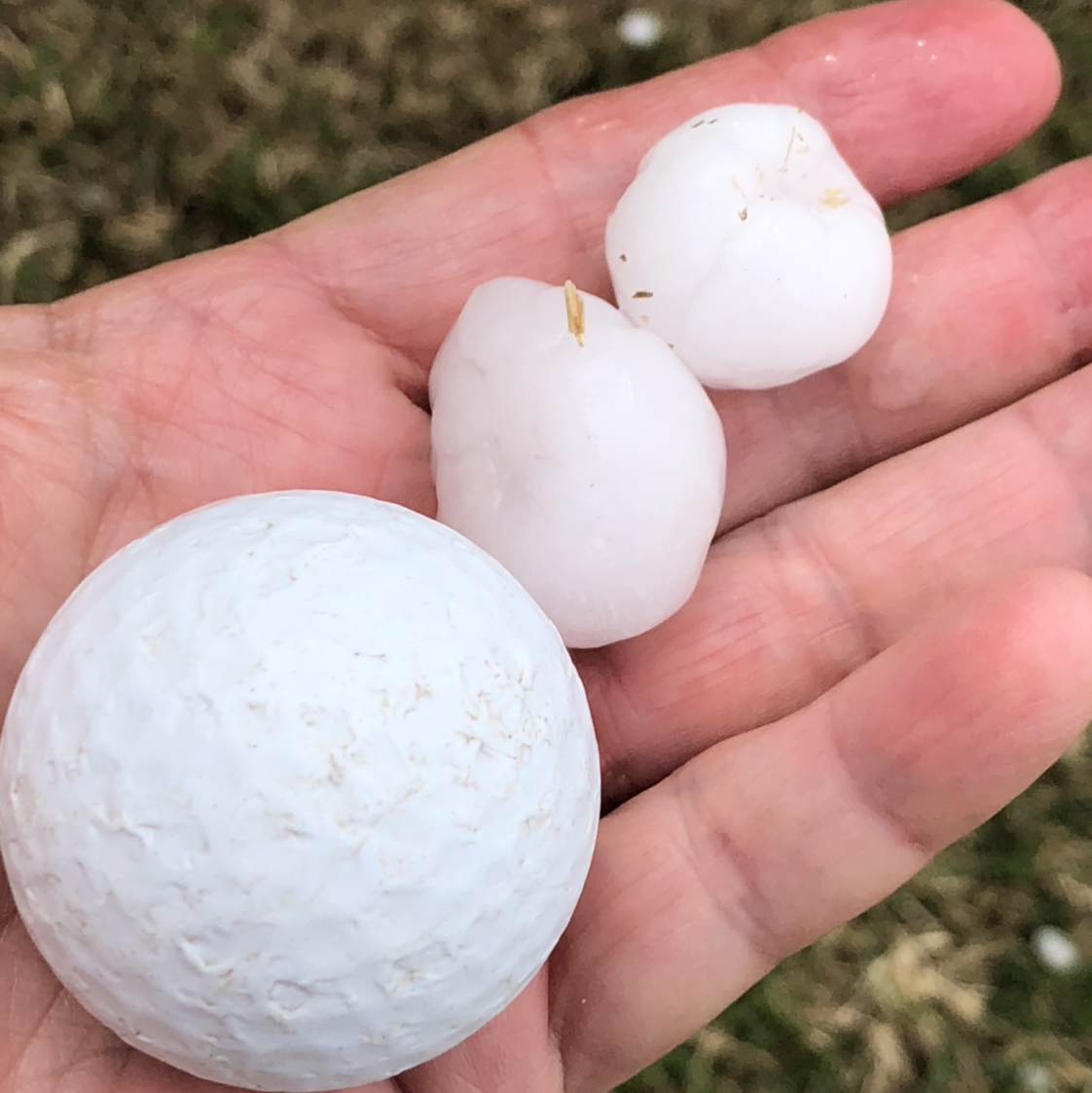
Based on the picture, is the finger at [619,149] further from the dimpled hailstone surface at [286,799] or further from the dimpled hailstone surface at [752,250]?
the dimpled hailstone surface at [286,799]

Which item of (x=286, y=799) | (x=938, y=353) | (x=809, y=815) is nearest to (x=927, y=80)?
(x=938, y=353)

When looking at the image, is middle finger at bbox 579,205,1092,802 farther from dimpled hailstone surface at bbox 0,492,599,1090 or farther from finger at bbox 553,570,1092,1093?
dimpled hailstone surface at bbox 0,492,599,1090

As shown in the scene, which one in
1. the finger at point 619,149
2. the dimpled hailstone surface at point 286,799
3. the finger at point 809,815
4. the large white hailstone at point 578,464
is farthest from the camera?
the finger at point 619,149

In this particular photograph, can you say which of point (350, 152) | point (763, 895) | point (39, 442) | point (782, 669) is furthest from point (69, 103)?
point (763, 895)

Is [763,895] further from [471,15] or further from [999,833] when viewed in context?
[471,15]

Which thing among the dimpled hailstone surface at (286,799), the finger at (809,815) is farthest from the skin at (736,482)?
the dimpled hailstone surface at (286,799)

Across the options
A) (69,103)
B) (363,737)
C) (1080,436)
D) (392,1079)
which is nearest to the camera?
(363,737)
